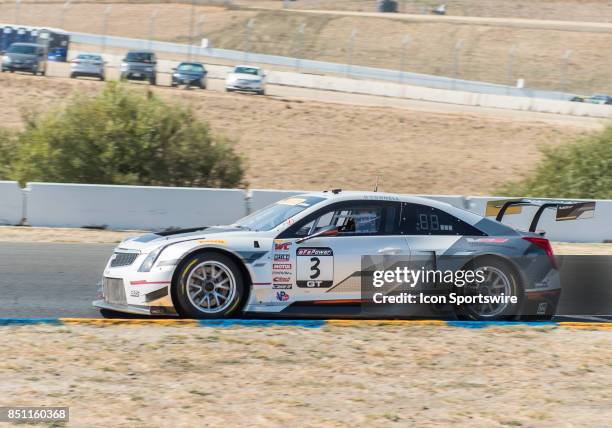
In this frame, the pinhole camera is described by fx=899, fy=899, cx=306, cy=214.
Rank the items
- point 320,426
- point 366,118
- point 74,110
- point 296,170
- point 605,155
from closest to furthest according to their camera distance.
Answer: point 320,426 → point 74,110 → point 605,155 → point 296,170 → point 366,118

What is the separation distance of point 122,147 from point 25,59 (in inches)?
897

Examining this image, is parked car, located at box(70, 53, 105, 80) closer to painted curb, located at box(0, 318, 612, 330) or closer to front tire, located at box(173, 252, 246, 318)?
painted curb, located at box(0, 318, 612, 330)

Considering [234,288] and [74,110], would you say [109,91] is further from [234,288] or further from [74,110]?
[234,288]

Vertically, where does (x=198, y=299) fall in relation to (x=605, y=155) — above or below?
below

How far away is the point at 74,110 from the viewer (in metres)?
20.5

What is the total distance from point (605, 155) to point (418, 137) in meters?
11.7

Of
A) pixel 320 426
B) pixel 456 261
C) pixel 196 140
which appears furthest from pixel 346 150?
pixel 320 426

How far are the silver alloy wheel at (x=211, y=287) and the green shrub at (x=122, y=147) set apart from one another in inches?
460

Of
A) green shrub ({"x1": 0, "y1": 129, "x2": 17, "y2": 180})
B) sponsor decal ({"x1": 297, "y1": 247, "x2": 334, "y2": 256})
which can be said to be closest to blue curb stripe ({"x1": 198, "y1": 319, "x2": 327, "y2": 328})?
sponsor decal ({"x1": 297, "y1": 247, "x2": 334, "y2": 256})

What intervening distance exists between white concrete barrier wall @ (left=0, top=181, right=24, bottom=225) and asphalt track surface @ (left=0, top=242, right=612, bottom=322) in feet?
8.70

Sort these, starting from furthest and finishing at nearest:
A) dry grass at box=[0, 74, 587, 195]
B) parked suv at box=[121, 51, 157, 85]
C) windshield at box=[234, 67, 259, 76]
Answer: parked suv at box=[121, 51, 157, 85] → windshield at box=[234, 67, 259, 76] → dry grass at box=[0, 74, 587, 195]

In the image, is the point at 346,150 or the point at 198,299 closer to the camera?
the point at 198,299

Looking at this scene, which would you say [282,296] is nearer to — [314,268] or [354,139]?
[314,268]

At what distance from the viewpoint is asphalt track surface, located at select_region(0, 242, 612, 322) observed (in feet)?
30.0
